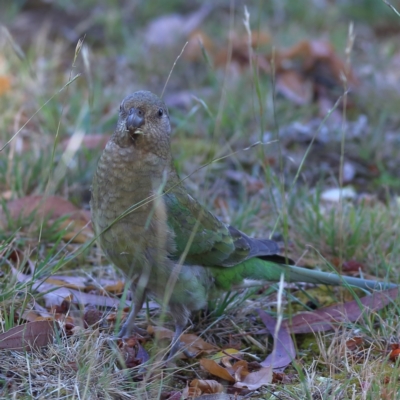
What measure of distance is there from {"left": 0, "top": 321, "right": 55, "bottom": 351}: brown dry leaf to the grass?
0.05m

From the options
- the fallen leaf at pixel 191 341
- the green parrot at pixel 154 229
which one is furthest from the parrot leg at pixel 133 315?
the fallen leaf at pixel 191 341

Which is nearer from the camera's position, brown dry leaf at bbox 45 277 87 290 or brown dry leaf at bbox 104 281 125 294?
brown dry leaf at bbox 45 277 87 290

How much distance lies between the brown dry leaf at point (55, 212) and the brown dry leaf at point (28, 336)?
103 centimetres

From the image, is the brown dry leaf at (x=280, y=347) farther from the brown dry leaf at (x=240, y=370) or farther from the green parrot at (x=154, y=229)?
the green parrot at (x=154, y=229)

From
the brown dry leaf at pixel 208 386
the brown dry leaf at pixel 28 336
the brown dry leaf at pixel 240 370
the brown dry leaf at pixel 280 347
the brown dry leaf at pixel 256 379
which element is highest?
the brown dry leaf at pixel 28 336

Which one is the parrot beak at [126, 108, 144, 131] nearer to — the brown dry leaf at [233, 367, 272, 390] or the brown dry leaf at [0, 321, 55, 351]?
the brown dry leaf at [0, 321, 55, 351]

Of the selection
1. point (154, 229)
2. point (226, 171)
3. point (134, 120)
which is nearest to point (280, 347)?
point (154, 229)

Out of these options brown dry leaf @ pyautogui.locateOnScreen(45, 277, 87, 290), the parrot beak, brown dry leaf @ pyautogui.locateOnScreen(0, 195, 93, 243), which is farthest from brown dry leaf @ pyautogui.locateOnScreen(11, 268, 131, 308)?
the parrot beak

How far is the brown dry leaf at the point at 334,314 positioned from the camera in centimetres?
359

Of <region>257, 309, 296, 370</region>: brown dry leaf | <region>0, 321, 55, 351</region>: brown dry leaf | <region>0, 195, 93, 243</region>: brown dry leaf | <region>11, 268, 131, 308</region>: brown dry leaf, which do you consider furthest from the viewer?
<region>0, 195, 93, 243</region>: brown dry leaf

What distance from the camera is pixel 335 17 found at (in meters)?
8.47

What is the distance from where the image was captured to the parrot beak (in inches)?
134

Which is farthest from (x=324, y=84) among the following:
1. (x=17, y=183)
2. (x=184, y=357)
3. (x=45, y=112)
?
(x=184, y=357)

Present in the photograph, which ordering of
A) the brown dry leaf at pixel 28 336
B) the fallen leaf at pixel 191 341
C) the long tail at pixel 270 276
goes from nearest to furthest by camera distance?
the brown dry leaf at pixel 28 336, the fallen leaf at pixel 191 341, the long tail at pixel 270 276
